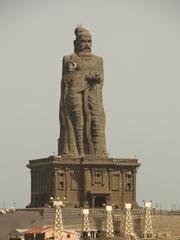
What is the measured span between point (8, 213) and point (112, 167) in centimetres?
1176

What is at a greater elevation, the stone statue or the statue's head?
the statue's head

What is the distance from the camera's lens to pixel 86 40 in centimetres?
14600

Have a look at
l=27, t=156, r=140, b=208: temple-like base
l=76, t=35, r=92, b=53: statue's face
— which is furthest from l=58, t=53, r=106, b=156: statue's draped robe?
l=27, t=156, r=140, b=208: temple-like base

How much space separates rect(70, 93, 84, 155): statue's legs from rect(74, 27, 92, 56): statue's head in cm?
417

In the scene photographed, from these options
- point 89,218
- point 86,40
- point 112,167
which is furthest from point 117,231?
point 86,40

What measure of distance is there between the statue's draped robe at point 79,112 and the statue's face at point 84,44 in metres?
0.89

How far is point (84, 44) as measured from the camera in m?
146

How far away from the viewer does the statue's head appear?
146000 millimetres

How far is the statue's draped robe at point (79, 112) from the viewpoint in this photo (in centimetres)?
14575

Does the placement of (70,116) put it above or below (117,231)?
above

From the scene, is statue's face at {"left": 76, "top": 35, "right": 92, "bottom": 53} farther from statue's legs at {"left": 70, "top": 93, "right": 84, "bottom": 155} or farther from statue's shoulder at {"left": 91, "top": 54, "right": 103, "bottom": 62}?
statue's legs at {"left": 70, "top": 93, "right": 84, "bottom": 155}

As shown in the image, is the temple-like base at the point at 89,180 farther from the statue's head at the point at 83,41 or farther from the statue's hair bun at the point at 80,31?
the statue's hair bun at the point at 80,31

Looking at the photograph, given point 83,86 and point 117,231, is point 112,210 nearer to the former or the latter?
point 117,231

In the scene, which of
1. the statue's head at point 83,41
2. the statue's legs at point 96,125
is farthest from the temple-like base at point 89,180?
the statue's head at point 83,41
